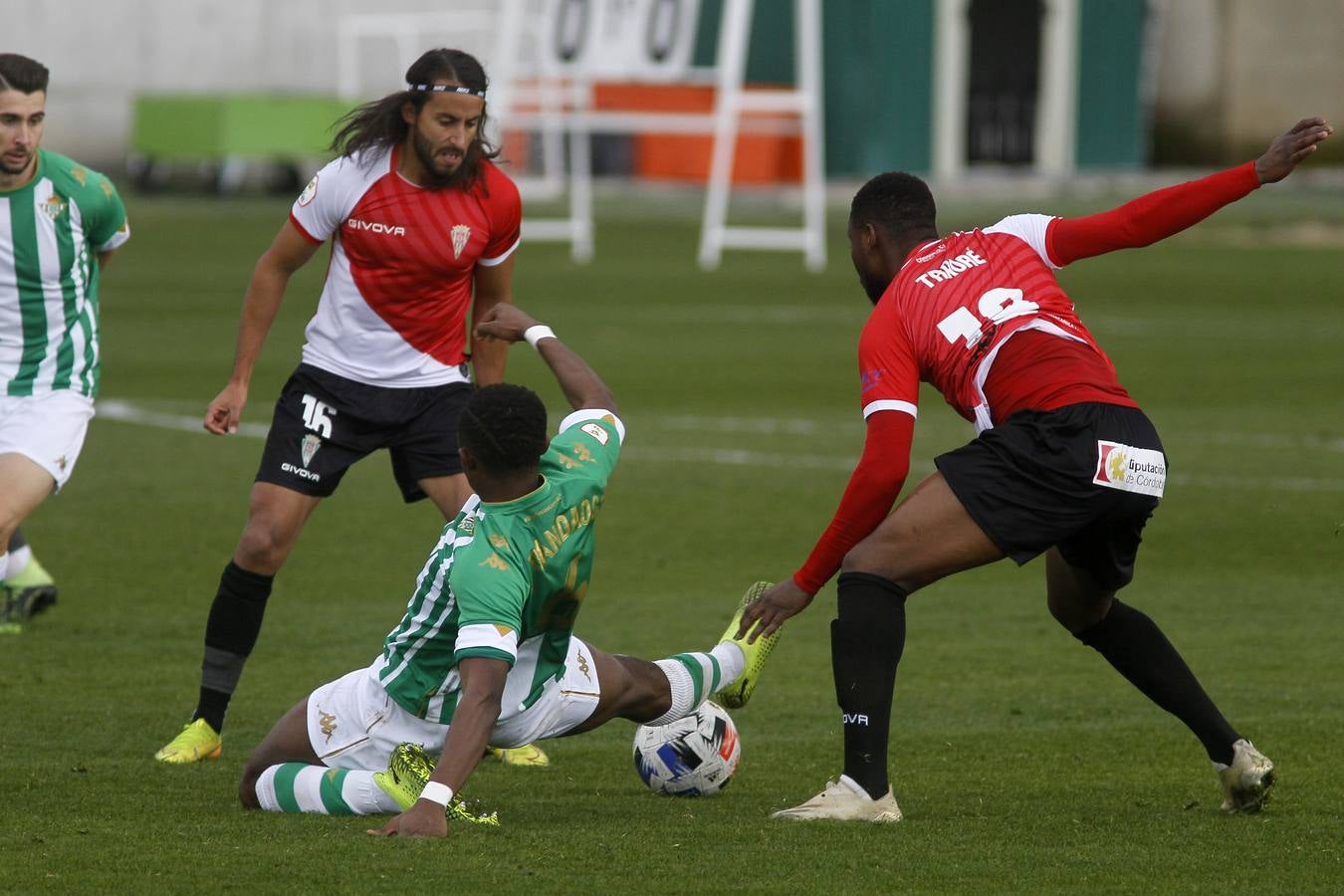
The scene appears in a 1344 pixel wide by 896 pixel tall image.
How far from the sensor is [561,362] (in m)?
5.47

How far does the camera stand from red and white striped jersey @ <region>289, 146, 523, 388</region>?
6.40m

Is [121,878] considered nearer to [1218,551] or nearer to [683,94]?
[1218,551]

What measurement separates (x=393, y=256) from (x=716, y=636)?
205cm

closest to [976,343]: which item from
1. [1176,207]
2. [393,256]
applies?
[1176,207]

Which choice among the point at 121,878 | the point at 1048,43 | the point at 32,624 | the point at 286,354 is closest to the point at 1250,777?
the point at 121,878

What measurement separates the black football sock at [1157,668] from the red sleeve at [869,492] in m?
0.80

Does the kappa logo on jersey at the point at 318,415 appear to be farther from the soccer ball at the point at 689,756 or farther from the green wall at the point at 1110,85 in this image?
the green wall at the point at 1110,85

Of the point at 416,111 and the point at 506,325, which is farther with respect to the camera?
the point at 416,111

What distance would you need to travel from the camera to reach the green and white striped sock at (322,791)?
5.08 m

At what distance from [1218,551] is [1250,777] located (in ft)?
14.0

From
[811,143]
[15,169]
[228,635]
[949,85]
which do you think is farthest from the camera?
[949,85]

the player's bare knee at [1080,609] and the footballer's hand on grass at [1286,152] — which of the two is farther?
the player's bare knee at [1080,609]

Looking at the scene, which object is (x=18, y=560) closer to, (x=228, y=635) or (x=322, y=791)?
(x=228, y=635)

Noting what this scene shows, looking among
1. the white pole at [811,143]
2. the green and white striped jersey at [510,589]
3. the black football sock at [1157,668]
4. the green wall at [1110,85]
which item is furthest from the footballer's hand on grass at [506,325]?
the green wall at [1110,85]
